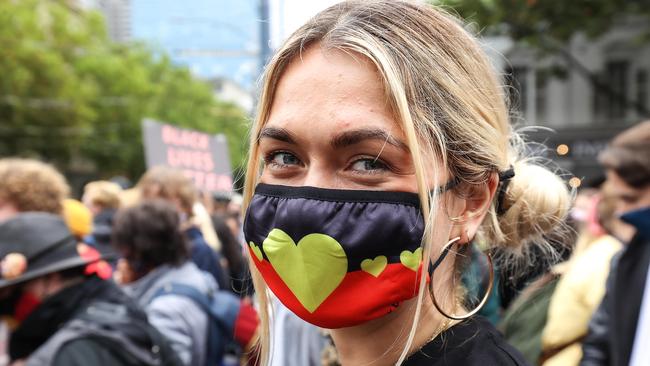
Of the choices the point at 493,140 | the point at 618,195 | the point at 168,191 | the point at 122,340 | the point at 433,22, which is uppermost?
the point at 433,22

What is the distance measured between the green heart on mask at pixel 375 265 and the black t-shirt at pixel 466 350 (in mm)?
206

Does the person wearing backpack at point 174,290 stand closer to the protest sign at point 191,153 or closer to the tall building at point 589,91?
the protest sign at point 191,153

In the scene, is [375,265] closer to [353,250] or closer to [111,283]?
[353,250]

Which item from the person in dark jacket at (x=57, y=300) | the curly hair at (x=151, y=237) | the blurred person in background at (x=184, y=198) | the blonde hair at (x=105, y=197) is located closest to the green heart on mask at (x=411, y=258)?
the person in dark jacket at (x=57, y=300)

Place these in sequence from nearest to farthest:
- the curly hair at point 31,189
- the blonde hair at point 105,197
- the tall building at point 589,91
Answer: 1. the curly hair at point 31,189
2. the blonde hair at point 105,197
3. the tall building at point 589,91

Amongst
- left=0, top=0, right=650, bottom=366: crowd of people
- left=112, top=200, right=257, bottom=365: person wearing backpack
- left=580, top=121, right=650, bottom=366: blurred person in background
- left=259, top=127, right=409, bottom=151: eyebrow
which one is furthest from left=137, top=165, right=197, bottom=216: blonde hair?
left=259, top=127, right=409, bottom=151: eyebrow

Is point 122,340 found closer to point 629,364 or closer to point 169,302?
point 169,302

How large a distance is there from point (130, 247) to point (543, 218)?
3017 mm

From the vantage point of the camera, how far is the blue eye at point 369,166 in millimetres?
1530

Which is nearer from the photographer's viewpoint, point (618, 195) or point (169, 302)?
point (618, 195)

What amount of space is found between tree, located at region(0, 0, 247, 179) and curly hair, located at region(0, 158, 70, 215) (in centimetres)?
2595

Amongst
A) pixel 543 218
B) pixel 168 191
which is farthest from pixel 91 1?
pixel 543 218

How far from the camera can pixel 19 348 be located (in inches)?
120

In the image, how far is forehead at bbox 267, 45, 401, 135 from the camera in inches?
59.2
